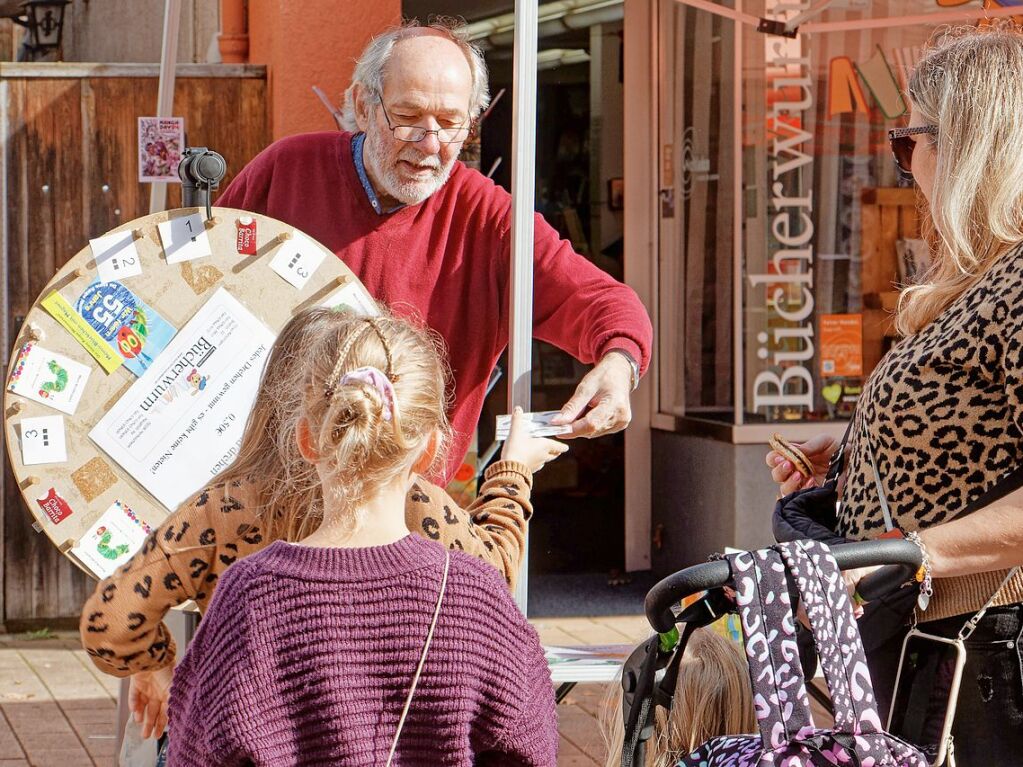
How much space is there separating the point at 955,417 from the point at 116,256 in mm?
1716

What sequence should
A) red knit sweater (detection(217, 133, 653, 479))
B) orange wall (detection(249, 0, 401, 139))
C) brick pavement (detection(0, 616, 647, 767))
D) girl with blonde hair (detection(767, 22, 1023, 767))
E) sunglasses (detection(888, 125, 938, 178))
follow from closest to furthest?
1. girl with blonde hair (detection(767, 22, 1023, 767))
2. sunglasses (detection(888, 125, 938, 178))
3. red knit sweater (detection(217, 133, 653, 479))
4. brick pavement (detection(0, 616, 647, 767))
5. orange wall (detection(249, 0, 401, 139))

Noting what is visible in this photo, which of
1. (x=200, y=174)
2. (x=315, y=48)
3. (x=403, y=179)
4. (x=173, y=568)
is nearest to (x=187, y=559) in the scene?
(x=173, y=568)

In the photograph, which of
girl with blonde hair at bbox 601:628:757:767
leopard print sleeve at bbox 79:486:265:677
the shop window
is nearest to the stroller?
girl with blonde hair at bbox 601:628:757:767

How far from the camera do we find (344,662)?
181 centimetres

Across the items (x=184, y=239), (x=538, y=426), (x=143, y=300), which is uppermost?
(x=184, y=239)

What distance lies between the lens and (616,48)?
20.6ft

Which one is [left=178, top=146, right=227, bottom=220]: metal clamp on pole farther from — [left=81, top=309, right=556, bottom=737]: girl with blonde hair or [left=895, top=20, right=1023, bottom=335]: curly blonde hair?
[left=895, top=20, right=1023, bottom=335]: curly blonde hair

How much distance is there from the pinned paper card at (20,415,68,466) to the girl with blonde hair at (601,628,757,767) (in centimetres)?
131

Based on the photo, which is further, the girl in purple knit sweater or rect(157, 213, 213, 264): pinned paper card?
rect(157, 213, 213, 264): pinned paper card

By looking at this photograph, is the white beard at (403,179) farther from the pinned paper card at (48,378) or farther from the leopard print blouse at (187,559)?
the leopard print blouse at (187,559)

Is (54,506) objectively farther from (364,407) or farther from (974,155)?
(974,155)

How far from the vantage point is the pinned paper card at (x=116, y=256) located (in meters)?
2.82

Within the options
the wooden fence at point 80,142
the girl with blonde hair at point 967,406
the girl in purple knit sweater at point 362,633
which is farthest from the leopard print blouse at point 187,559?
the wooden fence at point 80,142

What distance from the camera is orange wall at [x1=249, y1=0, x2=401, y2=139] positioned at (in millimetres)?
5281
